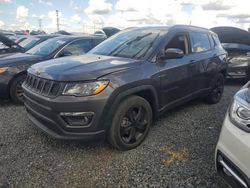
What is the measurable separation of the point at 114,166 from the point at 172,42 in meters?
2.24

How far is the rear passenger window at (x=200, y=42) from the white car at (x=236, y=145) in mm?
2489

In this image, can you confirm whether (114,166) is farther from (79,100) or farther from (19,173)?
(19,173)

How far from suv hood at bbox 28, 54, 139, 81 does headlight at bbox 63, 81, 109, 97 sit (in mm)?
Result: 71

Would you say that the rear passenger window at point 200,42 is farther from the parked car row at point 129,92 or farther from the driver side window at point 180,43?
the driver side window at point 180,43

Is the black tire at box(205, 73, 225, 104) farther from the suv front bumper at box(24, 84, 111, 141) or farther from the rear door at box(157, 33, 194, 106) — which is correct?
the suv front bumper at box(24, 84, 111, 141)

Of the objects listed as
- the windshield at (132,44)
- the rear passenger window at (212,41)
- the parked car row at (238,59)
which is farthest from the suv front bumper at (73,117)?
the parked car row at (238,59)

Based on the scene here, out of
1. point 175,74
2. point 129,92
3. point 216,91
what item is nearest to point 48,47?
point 175,74

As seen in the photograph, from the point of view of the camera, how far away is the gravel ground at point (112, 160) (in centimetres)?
266

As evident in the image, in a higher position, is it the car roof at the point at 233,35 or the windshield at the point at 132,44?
the windshield at the point at 132,44

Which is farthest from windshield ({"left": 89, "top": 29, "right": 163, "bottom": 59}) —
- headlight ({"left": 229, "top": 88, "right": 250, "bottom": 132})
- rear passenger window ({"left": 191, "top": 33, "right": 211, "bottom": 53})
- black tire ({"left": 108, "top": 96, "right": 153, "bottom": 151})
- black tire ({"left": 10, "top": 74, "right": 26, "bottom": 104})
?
black tire ({"left": 10, "top": 74, "right": 26, "bottom": 104})

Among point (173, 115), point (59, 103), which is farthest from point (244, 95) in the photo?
point (173, 115)

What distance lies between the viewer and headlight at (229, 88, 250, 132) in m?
1.91

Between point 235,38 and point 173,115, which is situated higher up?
point 235,38

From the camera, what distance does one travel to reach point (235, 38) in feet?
27.0
